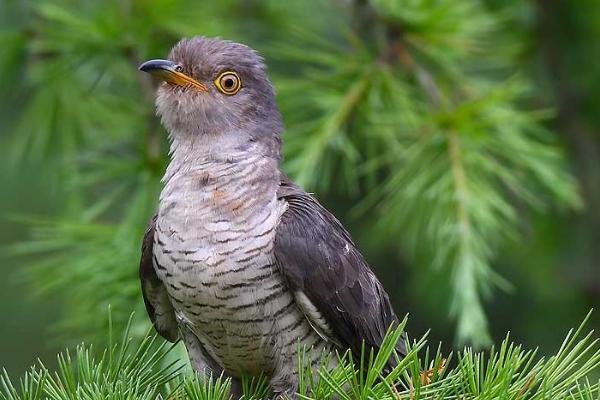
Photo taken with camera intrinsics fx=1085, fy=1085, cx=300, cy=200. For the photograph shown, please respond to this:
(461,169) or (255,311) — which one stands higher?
(461,169)

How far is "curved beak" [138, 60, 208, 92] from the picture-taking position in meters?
3.43

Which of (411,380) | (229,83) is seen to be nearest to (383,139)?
(229,83)

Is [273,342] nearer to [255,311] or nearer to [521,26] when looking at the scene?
[255,311]

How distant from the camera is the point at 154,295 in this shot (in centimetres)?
333

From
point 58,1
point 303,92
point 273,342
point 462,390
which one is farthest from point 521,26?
point 462,390

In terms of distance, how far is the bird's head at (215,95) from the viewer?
→ 344 cm

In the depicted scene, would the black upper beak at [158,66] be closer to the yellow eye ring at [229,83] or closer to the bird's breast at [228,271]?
the yellow eye ring at [229,83]

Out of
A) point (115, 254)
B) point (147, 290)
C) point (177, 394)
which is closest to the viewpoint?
point (177, 394)

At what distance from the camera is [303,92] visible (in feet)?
14.5

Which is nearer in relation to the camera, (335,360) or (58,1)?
(335,360)

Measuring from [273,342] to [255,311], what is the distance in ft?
0.44

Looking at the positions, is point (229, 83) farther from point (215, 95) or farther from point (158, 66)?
point (158, 66)

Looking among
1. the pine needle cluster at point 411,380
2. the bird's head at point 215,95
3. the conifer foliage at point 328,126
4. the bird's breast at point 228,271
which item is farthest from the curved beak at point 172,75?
the pine needle cluster at point 411,380

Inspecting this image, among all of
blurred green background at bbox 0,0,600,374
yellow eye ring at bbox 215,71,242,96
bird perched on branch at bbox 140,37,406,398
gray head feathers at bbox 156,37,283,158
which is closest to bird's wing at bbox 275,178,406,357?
bird perched on branch at bbox 140,37,406,398
